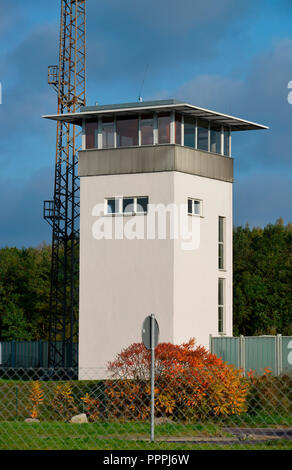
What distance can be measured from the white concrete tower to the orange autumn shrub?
5.96 metres

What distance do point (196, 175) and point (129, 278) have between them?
5474 millimetres

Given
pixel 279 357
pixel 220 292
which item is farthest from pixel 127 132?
pixel 279 357

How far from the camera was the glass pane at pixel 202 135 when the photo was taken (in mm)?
39819

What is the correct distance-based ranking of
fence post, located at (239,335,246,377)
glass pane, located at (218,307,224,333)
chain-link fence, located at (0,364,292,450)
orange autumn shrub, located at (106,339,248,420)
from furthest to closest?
glass pane, located at (218,307,224,333) → fence post, located at (239,335,246,377) → orange autumn shrub, located at (106,339,248,420) → chain-link fence, located at (0,364,292,450)

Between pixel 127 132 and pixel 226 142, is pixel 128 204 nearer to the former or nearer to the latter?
pixel 127 132

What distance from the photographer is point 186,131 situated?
128ft

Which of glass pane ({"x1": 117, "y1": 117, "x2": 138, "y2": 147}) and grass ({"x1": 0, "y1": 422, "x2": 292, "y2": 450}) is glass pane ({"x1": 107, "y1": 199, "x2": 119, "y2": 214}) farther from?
grass ({"x1": 0, "y1": 422, "x2": 292, "y2": 450})

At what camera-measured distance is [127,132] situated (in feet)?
129

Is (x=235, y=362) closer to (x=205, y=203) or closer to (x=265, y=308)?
(x=205, y=203)

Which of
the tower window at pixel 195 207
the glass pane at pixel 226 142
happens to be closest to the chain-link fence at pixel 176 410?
the tower window at pixel 195 207

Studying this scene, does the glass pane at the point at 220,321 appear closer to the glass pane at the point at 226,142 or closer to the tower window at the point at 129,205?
the tower window at the point at 129,205

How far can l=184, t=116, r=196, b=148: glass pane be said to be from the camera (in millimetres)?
39062

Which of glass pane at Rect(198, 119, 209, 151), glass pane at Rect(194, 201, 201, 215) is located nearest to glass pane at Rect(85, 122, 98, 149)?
glass pane at Rect(198, 119, 209, 151)

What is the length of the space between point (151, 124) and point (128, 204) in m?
3.67
